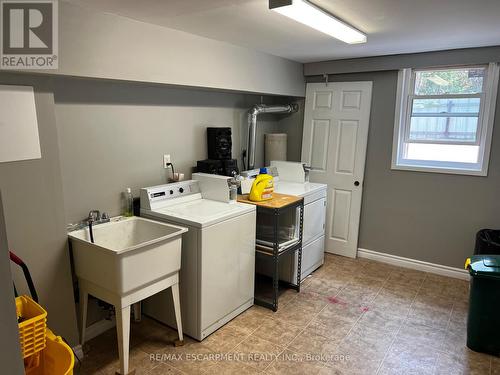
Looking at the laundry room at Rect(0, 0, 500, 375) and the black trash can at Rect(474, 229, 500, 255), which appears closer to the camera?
the laundry room at Rect(0, 0, 500, 375)

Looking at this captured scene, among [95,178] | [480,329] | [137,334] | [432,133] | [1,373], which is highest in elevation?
[432,133]

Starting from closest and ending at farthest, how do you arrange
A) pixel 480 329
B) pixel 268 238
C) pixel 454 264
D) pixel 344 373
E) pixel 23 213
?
pixel 23 213 < pixel 344 373 < pixel 480 329 < pixel 268 238 < pixel 454 264

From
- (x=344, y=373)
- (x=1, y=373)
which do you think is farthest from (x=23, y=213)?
(x=344, y=373)

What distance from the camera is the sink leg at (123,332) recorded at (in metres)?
2.07

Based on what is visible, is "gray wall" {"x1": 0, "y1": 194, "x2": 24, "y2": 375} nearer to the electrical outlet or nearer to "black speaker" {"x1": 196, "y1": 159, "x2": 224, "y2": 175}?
the electrical outlet

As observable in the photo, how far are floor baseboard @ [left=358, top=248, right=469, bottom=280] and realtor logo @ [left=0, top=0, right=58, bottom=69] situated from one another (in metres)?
3.57

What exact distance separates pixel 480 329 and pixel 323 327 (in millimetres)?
1070

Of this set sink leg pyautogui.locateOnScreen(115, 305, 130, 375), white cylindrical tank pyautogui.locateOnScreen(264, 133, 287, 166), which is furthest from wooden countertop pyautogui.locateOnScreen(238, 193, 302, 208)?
sink leg pyautogui.locateOnScreen(115, 305, 130, 375)

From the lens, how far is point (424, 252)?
3752 millimetres

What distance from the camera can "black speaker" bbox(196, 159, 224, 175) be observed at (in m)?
3.17

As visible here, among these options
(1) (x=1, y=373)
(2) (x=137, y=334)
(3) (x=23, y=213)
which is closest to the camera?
(1) (x=1, y=373)

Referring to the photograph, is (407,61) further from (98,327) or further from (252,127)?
(98,327)

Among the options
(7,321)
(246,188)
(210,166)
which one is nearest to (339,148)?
(246,188)

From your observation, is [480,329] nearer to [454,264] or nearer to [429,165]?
[454,264]
